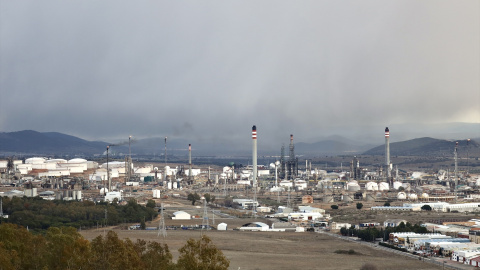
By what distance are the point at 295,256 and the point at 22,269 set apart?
1991cm

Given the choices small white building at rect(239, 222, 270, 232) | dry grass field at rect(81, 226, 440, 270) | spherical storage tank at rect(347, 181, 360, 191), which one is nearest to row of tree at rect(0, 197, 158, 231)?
dry grass field at rect(81, 226, 440, 270)

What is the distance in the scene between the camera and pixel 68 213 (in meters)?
61.7

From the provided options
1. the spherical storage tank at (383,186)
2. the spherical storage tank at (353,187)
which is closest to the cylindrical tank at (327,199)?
the spherical storage tank at (353,187)

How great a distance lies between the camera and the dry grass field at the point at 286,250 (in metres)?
39.3

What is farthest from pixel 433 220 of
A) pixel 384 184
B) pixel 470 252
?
pixel 384 184

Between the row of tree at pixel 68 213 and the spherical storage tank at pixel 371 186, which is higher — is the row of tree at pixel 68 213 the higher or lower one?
the lower one

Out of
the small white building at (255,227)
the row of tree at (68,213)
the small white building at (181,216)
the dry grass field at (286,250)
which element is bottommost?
the dry grass field at (286,250)

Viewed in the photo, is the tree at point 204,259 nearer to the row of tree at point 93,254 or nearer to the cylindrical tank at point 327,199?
the row of tree at point 93,254

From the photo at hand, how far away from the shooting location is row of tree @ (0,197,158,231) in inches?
2221

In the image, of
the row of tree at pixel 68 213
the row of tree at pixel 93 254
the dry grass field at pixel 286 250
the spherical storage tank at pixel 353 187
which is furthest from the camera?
the spherical storage tank at pixel 353 187

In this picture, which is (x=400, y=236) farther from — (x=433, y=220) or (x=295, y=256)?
(x=433, y=220)

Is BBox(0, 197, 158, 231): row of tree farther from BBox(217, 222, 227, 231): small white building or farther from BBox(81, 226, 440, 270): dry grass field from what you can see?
BBox(217, 222, 227, 231): small white building

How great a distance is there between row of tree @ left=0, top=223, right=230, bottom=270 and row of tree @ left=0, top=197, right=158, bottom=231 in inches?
1017

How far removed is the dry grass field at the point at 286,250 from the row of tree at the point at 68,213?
14.9 ft
